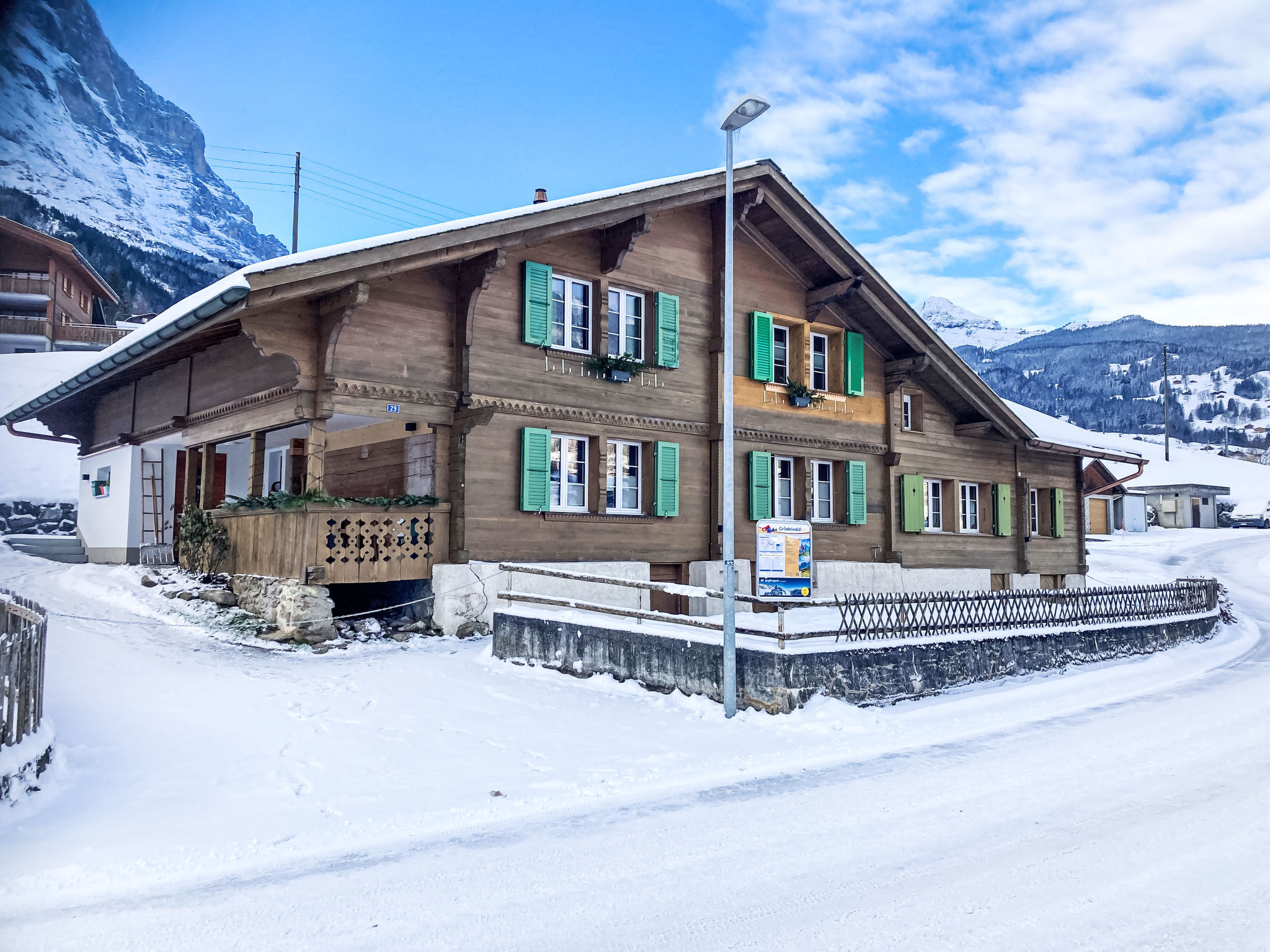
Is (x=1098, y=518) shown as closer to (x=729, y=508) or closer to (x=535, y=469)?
(x=535, y=469)

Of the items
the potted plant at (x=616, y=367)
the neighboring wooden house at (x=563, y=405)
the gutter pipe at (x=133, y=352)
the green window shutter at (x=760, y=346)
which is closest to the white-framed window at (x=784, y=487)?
the neighboring wooden house at (x=563, y=405)

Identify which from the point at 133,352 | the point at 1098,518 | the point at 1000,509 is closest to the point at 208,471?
the point at 133,352

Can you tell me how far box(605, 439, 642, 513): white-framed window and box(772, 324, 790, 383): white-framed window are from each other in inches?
172

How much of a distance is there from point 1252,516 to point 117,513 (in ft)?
246

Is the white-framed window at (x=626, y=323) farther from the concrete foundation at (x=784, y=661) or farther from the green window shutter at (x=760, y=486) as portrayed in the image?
the concrete foundation at (x=784, y=661)

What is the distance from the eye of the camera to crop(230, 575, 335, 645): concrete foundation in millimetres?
14422

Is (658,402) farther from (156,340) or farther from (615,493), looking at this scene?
(156,340)

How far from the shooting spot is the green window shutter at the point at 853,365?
22062 mm

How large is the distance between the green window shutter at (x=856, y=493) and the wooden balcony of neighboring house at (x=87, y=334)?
3817 cm

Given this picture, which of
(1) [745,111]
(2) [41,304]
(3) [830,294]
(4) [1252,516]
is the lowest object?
(4) [1252,516]

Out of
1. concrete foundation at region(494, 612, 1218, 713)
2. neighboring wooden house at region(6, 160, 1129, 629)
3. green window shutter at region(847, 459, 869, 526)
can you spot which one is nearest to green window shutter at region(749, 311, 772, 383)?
neighboring wooden house at region(6, 160, 1129, 629)

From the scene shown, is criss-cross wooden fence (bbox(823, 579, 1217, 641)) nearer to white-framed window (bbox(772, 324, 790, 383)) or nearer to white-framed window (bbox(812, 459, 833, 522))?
white-framed window (bbox(812, 459, 833, 522))

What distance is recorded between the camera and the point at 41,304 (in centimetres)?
4506

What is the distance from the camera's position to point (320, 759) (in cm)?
846
